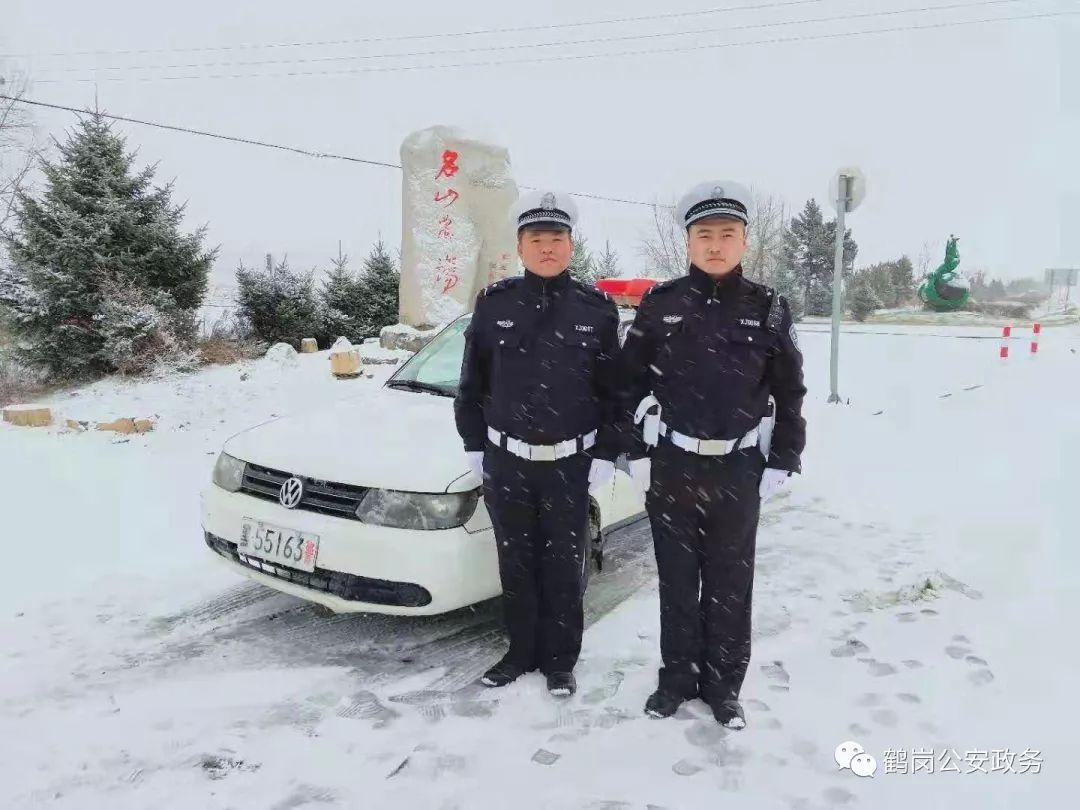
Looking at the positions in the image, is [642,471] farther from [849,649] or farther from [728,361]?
[849,649]

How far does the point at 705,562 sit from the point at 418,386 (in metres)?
2.11

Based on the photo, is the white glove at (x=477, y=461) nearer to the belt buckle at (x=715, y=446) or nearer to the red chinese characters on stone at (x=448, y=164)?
the belt buckle at (x=715, y=446)

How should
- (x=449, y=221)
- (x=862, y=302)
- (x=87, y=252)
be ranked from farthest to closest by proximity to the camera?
(x=862, y=302) < (x=449, y=221) < (x=87, y=252)

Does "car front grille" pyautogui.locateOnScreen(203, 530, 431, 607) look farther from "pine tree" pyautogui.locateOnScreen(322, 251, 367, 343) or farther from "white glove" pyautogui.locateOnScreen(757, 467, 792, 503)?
"pine tree" pyautogui.locateOnScreen(322, 251, 367, 343)

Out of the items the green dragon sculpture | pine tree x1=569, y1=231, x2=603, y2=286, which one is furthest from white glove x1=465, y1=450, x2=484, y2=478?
the green dragon sculpture

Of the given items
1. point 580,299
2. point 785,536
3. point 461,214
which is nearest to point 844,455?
point 785,536

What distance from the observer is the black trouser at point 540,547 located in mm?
2932

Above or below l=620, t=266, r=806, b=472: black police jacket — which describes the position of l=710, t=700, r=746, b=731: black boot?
below

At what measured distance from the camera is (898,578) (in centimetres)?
414

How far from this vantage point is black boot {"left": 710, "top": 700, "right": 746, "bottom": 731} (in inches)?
108

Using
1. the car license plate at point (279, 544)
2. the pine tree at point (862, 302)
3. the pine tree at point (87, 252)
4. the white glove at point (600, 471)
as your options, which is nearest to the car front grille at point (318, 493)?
the car license plate at point (279, 544)

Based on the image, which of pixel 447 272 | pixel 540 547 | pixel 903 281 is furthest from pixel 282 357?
pixel 903 281

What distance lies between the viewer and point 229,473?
359cm

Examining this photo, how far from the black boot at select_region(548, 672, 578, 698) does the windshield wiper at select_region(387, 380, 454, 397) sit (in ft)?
5.52
